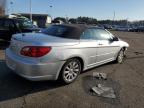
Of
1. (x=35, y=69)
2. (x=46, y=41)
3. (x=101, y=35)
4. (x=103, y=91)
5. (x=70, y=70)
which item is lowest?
(x=103, y=91)

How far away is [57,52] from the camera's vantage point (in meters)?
4.57

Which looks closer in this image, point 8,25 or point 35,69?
point 35,69

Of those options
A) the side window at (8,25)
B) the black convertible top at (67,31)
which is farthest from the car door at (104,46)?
the side window at (8,25)

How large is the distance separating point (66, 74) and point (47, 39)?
1010 millimetres

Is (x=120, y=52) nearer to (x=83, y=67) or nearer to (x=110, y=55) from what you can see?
(x=110, y=55)

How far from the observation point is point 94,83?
5441mm

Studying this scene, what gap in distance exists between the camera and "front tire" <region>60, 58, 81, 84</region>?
4898 mm

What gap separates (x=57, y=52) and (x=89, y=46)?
50.7 inches

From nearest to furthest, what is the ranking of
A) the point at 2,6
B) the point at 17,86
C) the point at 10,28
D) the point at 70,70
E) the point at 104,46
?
the point at 17,86 < the point at 70,70 < the point at 104,46 < the point at 10,28 < the point at 2,6

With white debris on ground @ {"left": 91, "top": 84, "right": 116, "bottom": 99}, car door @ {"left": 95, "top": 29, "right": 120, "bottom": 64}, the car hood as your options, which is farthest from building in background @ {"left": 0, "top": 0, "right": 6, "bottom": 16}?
white debris on ground @ {"left": 91, "top": 84, "right": 116, "bottom": 99}

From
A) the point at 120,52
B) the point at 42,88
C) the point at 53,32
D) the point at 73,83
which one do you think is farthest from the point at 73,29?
the point at 120,52

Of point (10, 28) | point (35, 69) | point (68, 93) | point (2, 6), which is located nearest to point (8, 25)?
point (10, 28)

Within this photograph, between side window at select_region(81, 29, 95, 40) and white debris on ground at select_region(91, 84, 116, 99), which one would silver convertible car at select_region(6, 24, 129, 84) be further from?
white debris on ground at select_region(91, 84, 116, 99)

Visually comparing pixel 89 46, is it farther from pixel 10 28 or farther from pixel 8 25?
pixel 8 25
